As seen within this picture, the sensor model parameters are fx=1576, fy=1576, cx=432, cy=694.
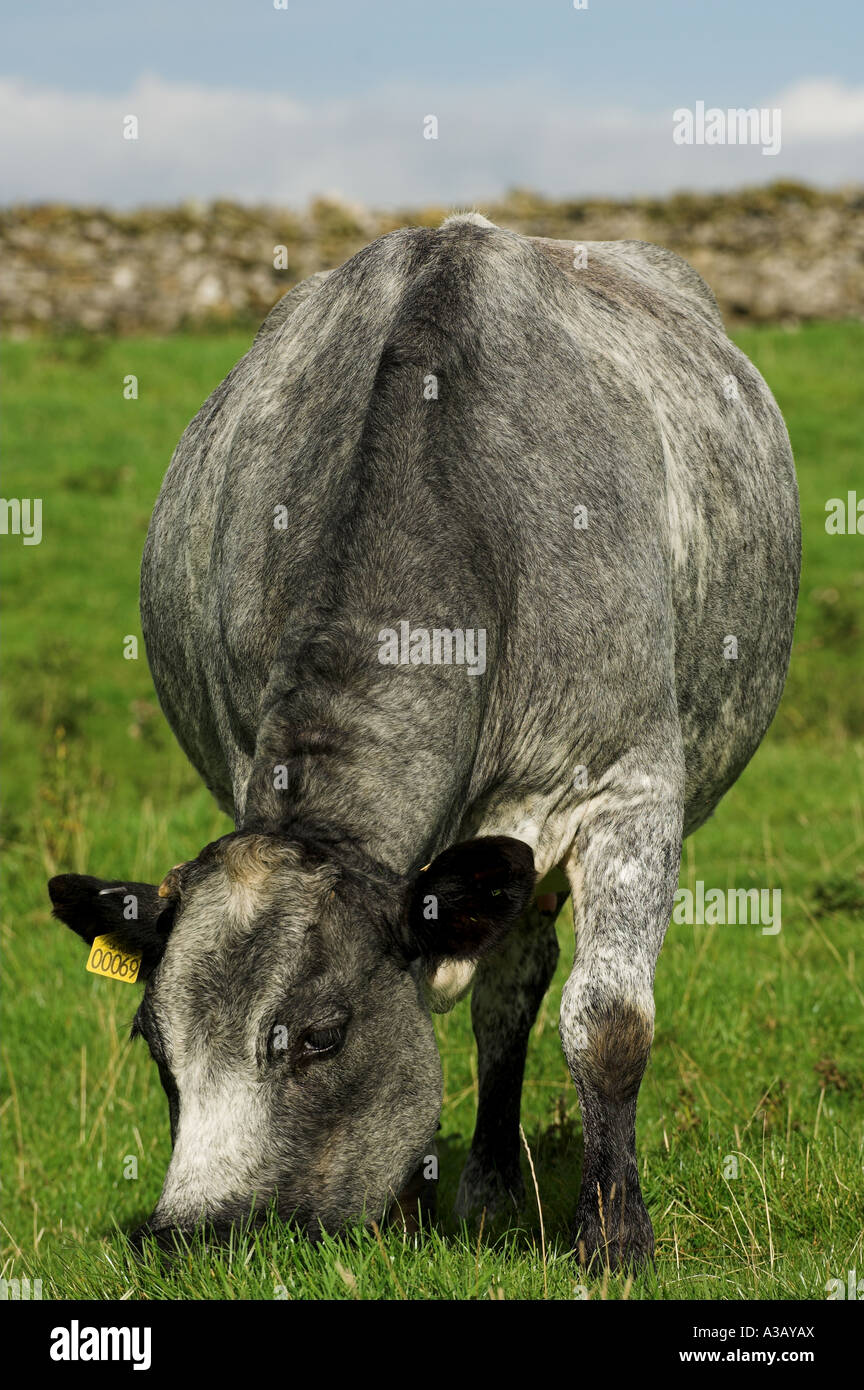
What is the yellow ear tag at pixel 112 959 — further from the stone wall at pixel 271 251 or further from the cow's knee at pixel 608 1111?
the stone wall at pixel 271 251

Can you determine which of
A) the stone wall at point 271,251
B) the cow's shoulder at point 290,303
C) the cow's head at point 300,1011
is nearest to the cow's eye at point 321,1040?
the cow's head at point 300,1011

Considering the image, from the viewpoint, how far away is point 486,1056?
6016 mm

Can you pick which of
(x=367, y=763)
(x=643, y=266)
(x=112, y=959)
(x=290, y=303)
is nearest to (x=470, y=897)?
(x=367, y=763)

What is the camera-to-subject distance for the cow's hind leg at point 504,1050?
583 centimetres

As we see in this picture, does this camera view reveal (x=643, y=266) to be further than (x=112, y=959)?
Yes

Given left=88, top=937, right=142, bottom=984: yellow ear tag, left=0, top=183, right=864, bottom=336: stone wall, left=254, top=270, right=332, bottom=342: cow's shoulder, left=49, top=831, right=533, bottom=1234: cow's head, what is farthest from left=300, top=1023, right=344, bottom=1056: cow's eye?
left=0, top=183, right=864, bottom=336: stone wall

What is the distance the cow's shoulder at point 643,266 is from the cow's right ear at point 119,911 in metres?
3.06

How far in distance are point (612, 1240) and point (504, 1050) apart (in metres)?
1.74

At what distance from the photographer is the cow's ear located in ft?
12.7

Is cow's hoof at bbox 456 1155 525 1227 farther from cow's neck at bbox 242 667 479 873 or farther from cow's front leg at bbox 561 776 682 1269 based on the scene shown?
cow's neck at bbox 242 667 479 873

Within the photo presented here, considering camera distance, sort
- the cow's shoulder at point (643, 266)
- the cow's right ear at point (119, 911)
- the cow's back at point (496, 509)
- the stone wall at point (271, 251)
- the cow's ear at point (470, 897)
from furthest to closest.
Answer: the stone wall at point (271, 251), the cow's shoulder at point (643, 266), the cow's back at point (496, 509), the cow's right ear at point (119, 911), the cow's ear at point (470, 897)

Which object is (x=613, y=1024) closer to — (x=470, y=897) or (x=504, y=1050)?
(x=470, y=897)

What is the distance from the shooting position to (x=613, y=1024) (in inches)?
168

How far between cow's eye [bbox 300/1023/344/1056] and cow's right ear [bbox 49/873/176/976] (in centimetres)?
47
